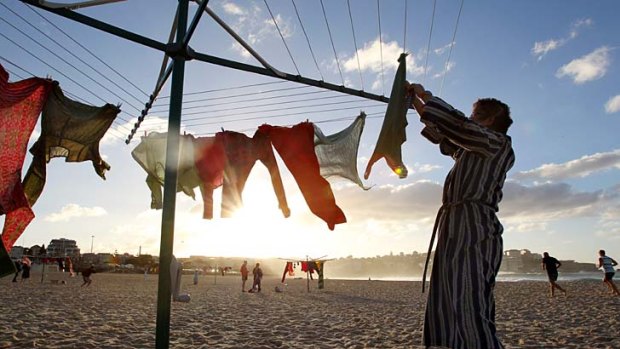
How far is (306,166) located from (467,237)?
269cm

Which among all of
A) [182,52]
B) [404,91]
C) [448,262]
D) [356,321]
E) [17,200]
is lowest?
[356,321]

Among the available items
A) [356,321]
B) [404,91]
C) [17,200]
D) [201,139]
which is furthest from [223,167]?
[356,321]

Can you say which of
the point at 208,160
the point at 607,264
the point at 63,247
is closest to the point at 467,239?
the point at 208,160

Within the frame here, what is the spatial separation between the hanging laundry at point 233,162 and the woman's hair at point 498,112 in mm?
2780

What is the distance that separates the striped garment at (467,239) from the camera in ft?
7.62

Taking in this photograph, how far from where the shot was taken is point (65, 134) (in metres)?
4.64

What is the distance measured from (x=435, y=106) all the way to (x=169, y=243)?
8.23 ft

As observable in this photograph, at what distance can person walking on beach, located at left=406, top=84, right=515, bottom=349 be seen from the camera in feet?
7.61

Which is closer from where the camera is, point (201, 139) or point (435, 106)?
point (435, 106)

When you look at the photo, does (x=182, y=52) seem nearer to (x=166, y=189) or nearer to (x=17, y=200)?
(x=166, y=189)

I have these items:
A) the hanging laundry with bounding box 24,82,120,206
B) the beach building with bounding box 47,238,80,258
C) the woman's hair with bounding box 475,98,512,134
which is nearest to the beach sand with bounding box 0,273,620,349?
the hanging laundry with bounding box 24,82,120,206

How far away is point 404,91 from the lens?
3.47 m

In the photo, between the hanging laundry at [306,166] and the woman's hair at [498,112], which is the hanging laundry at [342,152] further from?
the woman's hair at [498,112]

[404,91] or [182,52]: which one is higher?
[182,52]
